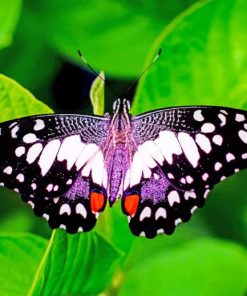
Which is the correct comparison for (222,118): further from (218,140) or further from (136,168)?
(136,168)

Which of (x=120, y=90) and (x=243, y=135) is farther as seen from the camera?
(x=120, y=90)

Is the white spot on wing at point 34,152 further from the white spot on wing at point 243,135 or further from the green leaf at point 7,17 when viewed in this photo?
the white spot on wing at point 243,135

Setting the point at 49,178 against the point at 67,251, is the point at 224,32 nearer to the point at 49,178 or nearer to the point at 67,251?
the point at 49,178

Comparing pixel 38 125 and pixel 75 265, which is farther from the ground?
pixel 38 125

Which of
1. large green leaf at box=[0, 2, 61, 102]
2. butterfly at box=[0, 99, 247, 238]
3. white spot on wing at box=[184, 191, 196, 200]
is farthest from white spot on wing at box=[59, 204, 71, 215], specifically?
large green leaf at box=[0, 2, 61, 102]

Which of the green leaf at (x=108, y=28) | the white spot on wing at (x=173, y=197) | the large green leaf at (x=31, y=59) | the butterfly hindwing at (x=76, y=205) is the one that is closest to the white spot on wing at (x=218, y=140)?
the white spot on wing at (x=173, y=197)

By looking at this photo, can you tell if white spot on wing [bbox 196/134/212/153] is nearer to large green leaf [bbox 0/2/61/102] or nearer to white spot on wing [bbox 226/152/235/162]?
white spot on wing [bbox 226/152/235/162]

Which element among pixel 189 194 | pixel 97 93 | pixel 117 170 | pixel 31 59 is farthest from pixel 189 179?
pixel 31 59

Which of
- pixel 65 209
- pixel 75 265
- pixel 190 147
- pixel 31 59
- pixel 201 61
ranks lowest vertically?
pixel 75 265
